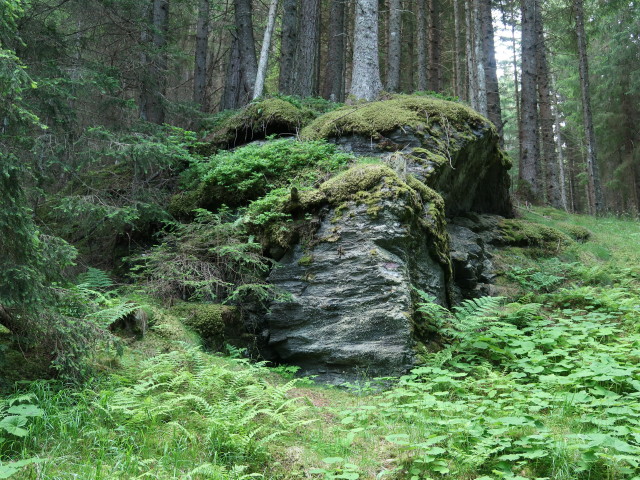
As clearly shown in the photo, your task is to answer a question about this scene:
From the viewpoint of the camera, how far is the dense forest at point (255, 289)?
346cm

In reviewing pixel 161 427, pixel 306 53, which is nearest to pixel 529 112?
pixel 306 53

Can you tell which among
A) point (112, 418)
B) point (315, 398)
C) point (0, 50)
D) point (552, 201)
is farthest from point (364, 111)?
point (552, 201)

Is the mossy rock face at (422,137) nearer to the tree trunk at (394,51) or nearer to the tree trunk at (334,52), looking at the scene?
the tree trunk at (394,51)

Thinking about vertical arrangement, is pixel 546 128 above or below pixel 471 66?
below

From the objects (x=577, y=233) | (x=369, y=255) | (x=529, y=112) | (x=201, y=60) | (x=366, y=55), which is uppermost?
(x=201, y=60)

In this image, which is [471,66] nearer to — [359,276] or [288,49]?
[288,49]

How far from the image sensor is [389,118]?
27.8 ft

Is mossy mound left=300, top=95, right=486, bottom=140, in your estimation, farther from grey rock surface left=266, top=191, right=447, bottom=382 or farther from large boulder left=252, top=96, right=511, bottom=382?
grey rock surface left=266, top=191, right=447, bottom=382

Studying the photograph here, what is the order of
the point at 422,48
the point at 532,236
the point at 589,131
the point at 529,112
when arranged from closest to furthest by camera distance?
the point at 532,236 < the point at 529,112 < the point at 589,131 < the point at 422,48

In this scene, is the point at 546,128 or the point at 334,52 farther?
the point at 546,128

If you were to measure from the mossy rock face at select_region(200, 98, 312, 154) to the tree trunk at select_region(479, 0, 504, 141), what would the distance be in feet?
28.1

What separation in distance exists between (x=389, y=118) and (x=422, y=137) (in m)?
0.72

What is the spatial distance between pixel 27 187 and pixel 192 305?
273cm

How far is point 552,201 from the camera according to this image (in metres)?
16.4
